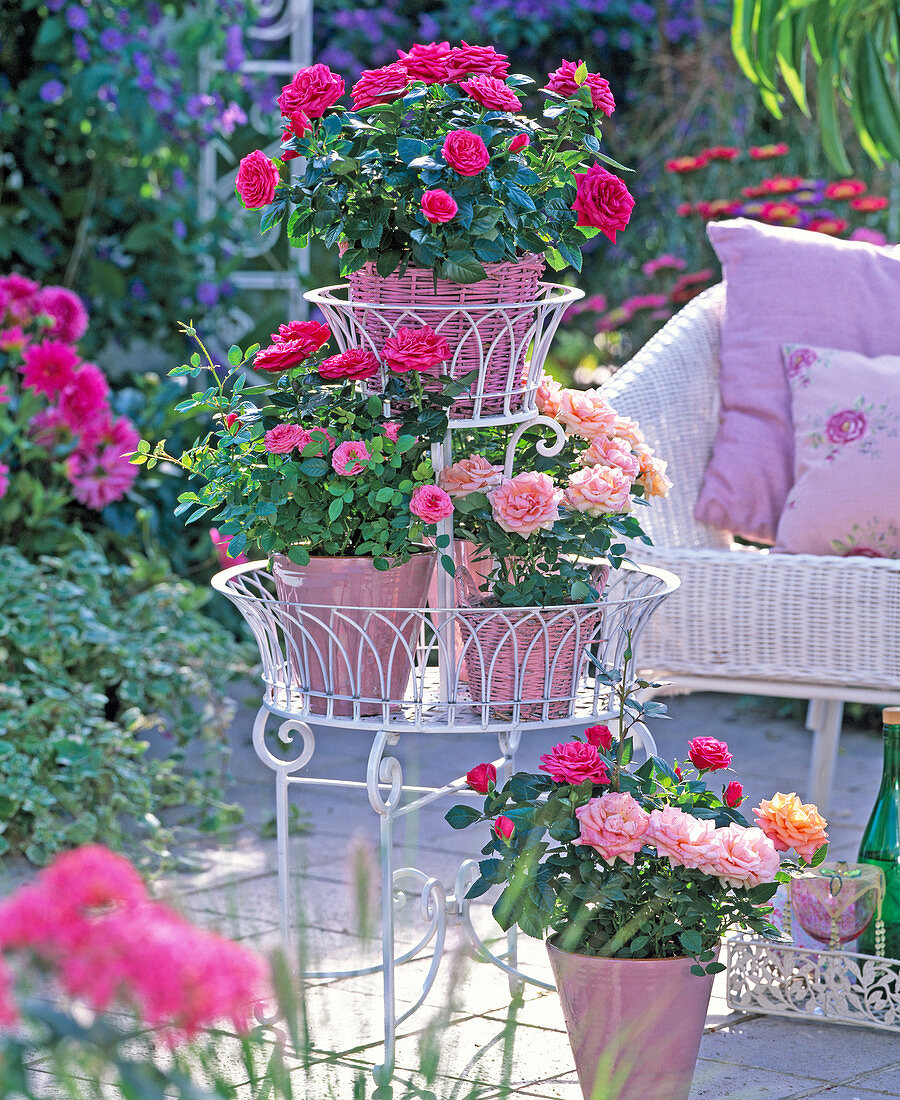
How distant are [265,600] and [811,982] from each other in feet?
2.85

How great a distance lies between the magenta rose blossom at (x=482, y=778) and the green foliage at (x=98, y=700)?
3.12 ft

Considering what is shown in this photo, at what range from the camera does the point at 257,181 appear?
1673 mm

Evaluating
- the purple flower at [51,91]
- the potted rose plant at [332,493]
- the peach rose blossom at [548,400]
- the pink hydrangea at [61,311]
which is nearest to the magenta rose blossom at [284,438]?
the potted rose plant at [332,493]

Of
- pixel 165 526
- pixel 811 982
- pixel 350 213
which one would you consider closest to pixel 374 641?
pixel 350 213

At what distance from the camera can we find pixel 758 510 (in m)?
2.56

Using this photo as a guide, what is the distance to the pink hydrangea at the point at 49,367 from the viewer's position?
9.94ft

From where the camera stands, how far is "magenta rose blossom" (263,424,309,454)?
1.66 meters

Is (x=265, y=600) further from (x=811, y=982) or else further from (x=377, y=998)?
(x=811, y=982)

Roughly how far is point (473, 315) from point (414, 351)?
0.39ft

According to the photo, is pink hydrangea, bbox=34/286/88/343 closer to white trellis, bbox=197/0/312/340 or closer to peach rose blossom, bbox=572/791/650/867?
white trellis, bbox=197/0/312/340

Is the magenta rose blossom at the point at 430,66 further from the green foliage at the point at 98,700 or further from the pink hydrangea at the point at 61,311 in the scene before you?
the pink hydrangea at the point at 61,311

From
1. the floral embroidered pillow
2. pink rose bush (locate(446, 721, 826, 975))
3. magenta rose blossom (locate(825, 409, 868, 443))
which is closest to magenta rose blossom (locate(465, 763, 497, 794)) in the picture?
pink rose bush (locate(446, 721, 826, 975))

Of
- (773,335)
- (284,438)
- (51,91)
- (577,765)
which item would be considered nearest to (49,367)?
(51,91)

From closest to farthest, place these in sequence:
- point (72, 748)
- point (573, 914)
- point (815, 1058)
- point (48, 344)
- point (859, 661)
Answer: point (573, 914)
point (815, 1058)
point (859, 661)
point (72, 748)
point (48, 344)
